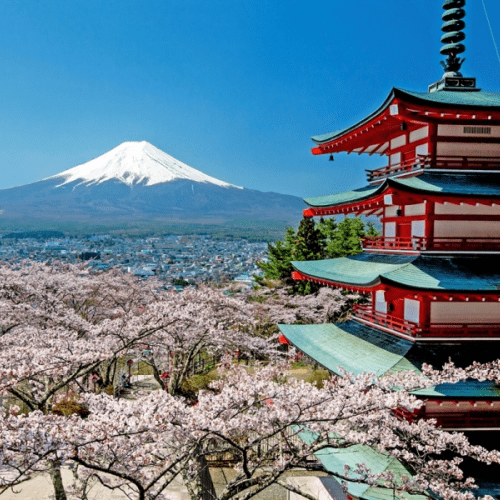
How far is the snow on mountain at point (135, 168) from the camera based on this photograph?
148250mm

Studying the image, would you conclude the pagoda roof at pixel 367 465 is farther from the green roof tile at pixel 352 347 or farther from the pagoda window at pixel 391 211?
the pagoda window at pixel 391 211

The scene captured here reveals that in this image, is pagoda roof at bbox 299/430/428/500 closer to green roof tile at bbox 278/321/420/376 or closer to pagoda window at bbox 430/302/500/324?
green roof tile at bbox 278/321/420/376

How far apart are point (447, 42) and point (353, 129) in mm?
3100

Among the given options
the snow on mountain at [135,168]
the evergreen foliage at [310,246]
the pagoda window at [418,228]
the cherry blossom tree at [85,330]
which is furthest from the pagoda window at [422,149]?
the snow on mountain at [135,168]

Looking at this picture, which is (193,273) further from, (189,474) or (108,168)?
(108,168)

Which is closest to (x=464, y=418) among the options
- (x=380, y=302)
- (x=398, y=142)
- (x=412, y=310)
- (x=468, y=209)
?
(x=412, y=310)

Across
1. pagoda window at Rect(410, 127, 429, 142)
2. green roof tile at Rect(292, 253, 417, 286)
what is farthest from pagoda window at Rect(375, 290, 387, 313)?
pagoda window at Rect(410, 127, 429, 142)

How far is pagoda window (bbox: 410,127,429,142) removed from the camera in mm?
8824

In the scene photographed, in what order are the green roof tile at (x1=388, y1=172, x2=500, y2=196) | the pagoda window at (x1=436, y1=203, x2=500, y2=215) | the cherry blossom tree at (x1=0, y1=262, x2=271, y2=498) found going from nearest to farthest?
the cherry blossom tree at (x1=0, y1=262, x2=271, y2=498) < the green roof tile at (x1=388, y1=172, x2=500, y2=196) < the pagoda window at (x1=436, y1=203, x2=500, y2=215)

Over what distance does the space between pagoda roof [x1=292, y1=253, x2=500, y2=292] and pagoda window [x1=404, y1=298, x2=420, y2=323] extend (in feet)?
2.52

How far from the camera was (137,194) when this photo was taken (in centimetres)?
14150

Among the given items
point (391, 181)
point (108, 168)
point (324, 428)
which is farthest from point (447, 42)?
point (108, 168)

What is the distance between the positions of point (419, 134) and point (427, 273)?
316 centimetres

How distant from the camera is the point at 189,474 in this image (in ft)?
21.9
